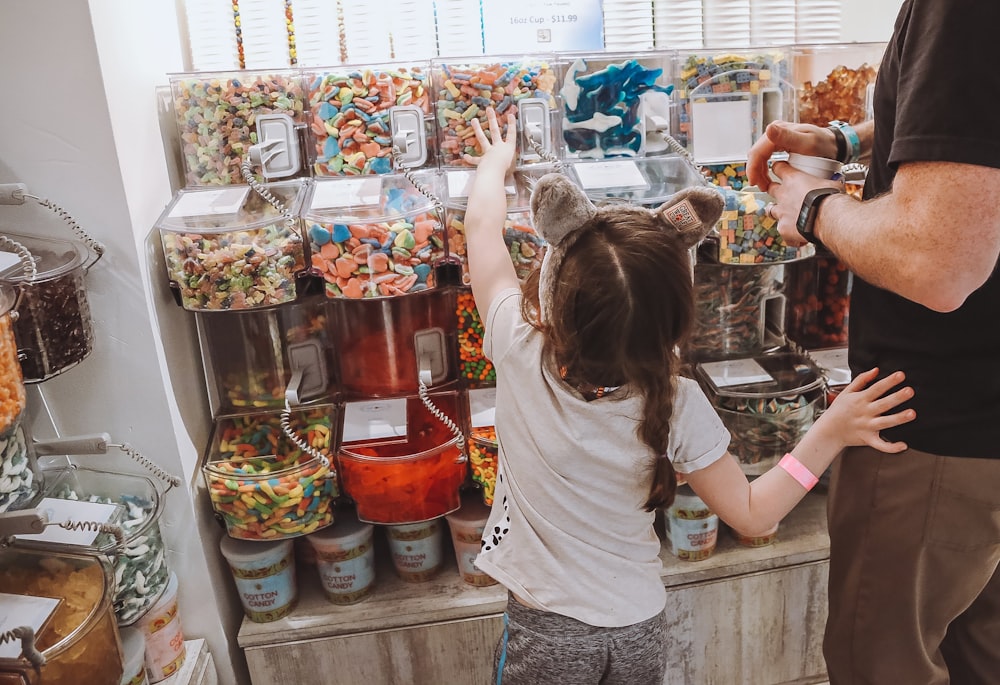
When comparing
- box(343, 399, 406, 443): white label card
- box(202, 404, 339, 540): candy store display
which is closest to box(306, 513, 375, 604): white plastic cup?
box(202, 404, 339, 540): candy store display

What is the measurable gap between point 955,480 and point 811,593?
0.82 metres

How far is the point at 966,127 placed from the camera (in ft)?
3.26

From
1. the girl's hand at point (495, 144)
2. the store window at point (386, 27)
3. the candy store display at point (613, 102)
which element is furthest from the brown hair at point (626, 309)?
the store window at point (386, 27)

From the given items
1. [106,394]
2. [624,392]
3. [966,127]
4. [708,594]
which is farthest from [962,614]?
[106,394]

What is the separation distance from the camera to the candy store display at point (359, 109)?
5.78ft

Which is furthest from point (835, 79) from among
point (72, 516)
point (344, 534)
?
point (72, 516)

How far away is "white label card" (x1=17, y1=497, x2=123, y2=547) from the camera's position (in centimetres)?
138

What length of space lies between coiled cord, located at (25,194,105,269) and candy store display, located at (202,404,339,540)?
491mm

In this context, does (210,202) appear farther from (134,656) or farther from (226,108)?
(134,656)

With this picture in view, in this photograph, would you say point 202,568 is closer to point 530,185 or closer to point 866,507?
point 530,185

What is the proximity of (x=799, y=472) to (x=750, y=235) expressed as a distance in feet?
1.88

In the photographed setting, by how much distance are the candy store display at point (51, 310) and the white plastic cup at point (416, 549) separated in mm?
800

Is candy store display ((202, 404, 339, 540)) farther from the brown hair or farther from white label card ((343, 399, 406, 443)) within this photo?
the brown hair

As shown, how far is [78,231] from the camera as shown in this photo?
5.09 ft
